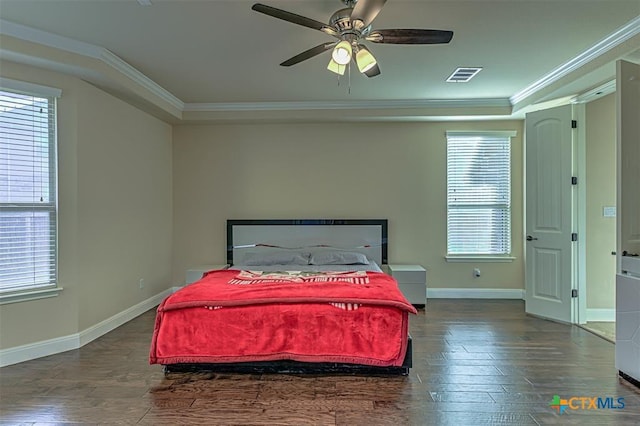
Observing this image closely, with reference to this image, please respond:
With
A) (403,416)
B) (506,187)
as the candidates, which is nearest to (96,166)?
(403,416)

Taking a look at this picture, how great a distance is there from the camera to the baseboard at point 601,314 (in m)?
4.30

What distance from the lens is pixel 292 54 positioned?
347 cm

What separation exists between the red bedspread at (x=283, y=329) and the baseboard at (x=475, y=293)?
105 inches

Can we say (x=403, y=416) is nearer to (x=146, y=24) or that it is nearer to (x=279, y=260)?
(x=279, y=260)

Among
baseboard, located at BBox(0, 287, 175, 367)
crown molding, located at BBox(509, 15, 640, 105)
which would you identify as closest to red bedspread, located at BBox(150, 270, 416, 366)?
baseboard, located at BBox(0, 287, 175, 367)

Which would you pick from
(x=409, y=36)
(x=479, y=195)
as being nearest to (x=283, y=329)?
(x=409, y=36)

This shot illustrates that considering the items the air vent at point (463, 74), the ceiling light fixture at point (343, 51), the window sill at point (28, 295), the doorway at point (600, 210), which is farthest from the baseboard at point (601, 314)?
the window sill at point (28, 295)

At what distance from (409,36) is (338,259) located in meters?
2.94

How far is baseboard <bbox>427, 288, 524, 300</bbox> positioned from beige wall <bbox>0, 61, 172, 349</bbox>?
370cm

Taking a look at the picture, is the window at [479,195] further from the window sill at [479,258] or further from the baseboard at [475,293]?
the baseboard at [475,293]

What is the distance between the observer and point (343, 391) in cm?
262

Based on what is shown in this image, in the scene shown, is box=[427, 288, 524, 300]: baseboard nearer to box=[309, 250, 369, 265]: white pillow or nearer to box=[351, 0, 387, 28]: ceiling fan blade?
box=[309, 250, 369, 265]: white pillow

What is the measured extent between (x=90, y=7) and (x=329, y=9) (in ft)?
5.26

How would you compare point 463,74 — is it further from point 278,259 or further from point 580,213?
point 278,259
